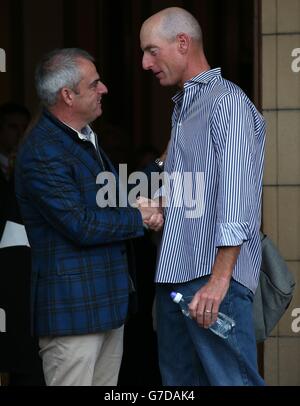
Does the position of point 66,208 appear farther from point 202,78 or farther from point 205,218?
point 202,78

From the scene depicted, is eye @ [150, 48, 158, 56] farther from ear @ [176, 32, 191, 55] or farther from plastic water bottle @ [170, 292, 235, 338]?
plastic water bottle @ [170, 292, 235, 338]

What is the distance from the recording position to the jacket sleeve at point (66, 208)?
357 cm

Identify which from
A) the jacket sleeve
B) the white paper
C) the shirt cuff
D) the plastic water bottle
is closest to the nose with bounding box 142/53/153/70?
the jacket sleeve

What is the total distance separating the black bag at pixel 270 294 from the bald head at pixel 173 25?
0.88 m

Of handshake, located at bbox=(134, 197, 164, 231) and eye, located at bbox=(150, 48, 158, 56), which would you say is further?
handshake, located at bbox=(134, 197, 164, 231)

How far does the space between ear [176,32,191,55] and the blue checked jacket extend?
0.51 meters

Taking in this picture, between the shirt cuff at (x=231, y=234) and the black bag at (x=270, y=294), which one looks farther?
the black bag at (x=270, y=294)

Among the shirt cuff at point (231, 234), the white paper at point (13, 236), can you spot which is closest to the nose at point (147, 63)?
the shirt cuff at point (231, 234)

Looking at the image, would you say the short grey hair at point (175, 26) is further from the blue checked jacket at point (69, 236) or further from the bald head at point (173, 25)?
the blue checked jacket at point (69, 236)

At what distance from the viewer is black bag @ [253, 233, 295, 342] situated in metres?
3.79

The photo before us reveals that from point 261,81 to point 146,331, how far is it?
176 cm

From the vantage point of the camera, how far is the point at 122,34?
8.60 metres

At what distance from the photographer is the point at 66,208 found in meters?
3.57

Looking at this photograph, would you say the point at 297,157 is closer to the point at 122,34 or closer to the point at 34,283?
the point at 34,283
